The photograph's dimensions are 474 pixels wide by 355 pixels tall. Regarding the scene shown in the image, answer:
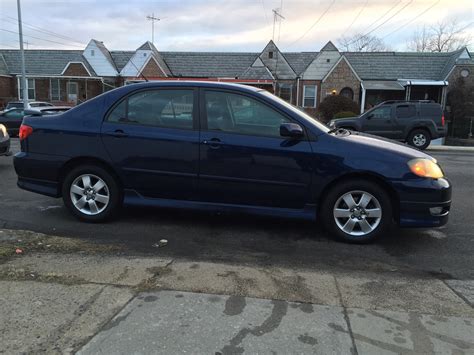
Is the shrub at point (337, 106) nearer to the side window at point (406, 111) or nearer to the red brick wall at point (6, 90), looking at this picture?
the side window at point (406, 111)

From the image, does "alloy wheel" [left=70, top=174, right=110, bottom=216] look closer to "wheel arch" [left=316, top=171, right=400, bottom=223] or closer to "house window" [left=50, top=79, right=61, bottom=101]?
"wheel arch" [left=316, top=171, right=400, bottom=223]

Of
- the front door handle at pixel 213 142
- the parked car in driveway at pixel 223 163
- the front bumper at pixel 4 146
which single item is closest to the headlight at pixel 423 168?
the parked car in driveway at pixel 223 163

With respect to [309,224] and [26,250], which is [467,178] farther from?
[26,250]

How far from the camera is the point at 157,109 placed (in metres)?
5.25

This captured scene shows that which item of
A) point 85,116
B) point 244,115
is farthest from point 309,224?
point 85,116

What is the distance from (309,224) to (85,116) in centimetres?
303

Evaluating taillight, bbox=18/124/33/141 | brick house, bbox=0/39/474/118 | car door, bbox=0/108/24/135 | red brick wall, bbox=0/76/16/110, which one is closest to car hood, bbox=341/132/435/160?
taillight, bbox=18/124/33/141

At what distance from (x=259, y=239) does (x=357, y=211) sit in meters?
1.12

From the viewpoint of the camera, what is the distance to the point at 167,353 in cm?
266

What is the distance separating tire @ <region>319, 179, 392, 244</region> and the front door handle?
4.35 ft

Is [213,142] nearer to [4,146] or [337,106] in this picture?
[4,146]

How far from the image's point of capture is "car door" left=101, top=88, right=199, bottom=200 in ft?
16.8

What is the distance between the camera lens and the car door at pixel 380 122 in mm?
16375

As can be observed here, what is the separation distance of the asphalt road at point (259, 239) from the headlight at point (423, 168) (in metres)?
0.82
